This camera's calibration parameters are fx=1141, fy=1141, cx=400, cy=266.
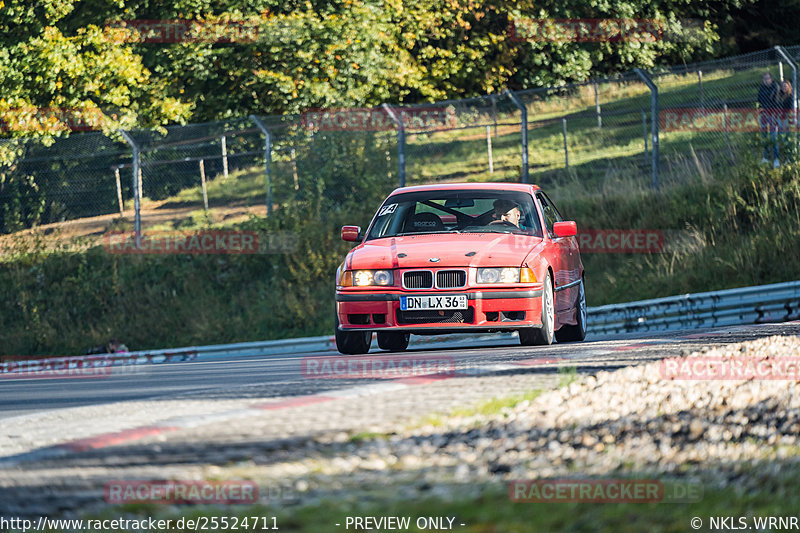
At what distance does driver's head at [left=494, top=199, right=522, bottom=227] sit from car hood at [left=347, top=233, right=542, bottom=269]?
40 cm

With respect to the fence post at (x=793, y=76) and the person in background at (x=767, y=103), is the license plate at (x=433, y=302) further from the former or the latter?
the person in background at (x=767, y=103)

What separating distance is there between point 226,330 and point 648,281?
791cm

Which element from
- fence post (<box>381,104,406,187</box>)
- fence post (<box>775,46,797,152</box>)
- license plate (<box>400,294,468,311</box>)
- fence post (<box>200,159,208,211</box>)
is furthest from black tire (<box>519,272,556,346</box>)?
fence post (<box>200,159,208,211</box>)

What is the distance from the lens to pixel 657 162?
21.0 m

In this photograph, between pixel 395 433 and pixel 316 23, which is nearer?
pixel 395 433

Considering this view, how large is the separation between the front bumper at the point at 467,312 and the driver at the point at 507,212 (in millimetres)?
1419

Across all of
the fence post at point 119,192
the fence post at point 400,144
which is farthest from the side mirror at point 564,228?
the fence post at point 119,192

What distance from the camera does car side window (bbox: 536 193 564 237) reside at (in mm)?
12121

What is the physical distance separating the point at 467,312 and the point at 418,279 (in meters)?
0.55

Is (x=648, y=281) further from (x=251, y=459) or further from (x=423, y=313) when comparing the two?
(x=251, y=459)

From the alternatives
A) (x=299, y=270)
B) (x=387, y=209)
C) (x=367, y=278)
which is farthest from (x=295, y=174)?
(x=367, y=278)

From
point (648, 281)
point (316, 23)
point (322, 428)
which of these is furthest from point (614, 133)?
point (322, 428)

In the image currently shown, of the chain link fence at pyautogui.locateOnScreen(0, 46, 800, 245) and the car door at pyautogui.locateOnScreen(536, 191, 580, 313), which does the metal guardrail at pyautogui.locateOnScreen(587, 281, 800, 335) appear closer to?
the car door at pyautogui.locateOnScreen(536, 191, 580, 313)

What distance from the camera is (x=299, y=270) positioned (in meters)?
Result: 21.8
